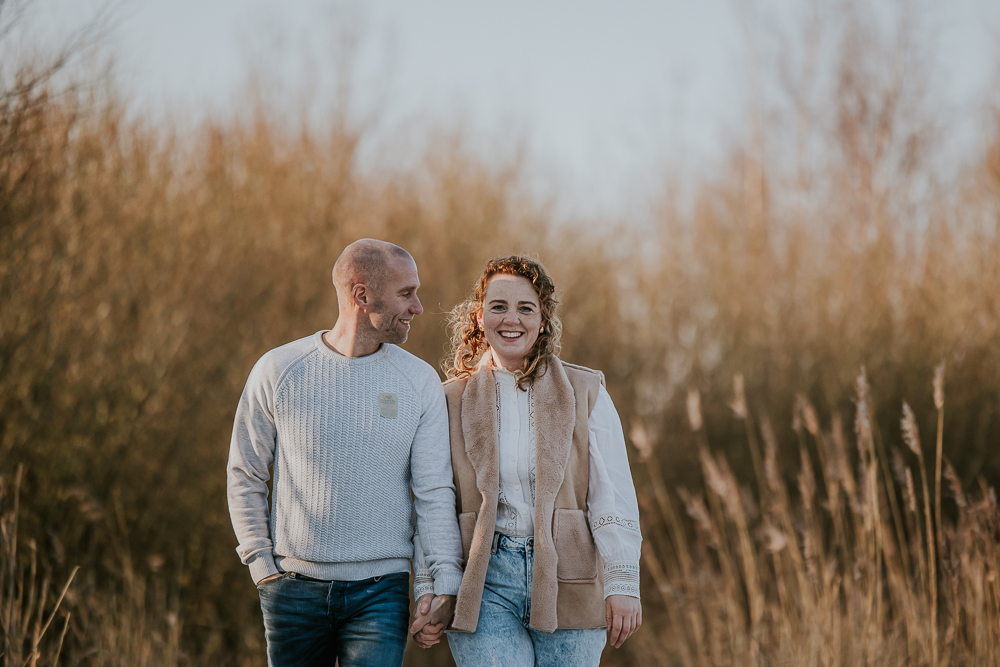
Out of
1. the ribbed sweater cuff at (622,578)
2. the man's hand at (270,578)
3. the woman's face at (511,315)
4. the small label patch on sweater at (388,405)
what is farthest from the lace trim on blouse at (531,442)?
the man's hand at (270,578)

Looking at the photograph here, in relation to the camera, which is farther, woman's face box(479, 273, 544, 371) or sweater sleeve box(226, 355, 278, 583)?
woman's face box(479, 273, 544, 371)

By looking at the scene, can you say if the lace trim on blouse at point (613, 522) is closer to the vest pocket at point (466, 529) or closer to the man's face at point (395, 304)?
the vest pocket at point (466, 529)

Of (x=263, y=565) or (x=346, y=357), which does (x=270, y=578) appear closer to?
(x=263, y=565)

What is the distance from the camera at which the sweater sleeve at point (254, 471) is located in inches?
87.3

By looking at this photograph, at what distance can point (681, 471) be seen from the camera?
7.91 m

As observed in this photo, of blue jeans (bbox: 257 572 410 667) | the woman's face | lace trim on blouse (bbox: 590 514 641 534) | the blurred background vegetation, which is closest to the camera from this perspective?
blue jeans (bbox: 257 572 410 667)

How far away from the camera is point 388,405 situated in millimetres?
2238

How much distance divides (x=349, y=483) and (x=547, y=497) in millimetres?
524

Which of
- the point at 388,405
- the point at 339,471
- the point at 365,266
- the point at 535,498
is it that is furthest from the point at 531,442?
the point at 365,266

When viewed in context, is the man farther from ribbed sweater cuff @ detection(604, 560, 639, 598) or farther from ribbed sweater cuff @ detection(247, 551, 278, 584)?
ribbed sweater cuff @ detection(604, 560, 639, 598)

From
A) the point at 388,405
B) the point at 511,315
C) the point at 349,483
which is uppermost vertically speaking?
the point at 511,315

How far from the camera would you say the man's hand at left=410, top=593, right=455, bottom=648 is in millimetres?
2201

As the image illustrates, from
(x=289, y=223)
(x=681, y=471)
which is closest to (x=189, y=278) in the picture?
(x=289, y=223)

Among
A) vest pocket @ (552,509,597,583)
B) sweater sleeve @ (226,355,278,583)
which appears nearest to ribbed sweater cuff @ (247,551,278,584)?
sweater sleeve @ (226,355,278,583)
